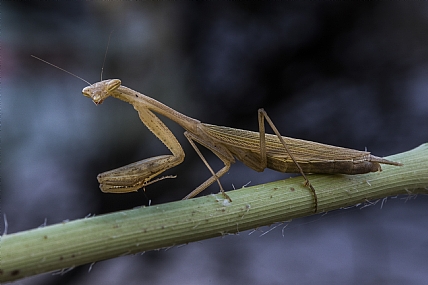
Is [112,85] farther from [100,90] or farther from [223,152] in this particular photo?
[223,152]

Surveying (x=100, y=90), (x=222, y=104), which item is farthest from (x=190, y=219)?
(x=222, y=104)

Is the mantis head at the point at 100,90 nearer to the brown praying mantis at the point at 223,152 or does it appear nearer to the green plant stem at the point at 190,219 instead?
the brown praying mantis at the point at 223,152

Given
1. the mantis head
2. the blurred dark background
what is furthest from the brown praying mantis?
the blurred dark background

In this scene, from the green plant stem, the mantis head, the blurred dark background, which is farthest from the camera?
the blurred dark background

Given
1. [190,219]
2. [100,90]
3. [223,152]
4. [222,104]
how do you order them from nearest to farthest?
[190,219]
[100,90]
[223,152]
[222,104]

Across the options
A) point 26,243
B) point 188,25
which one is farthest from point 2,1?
point 26,243

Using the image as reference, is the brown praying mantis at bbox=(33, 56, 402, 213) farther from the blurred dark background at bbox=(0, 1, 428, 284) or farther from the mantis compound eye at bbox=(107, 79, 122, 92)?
the blurred dark background at bbox=(0, 1, 428, 284)
